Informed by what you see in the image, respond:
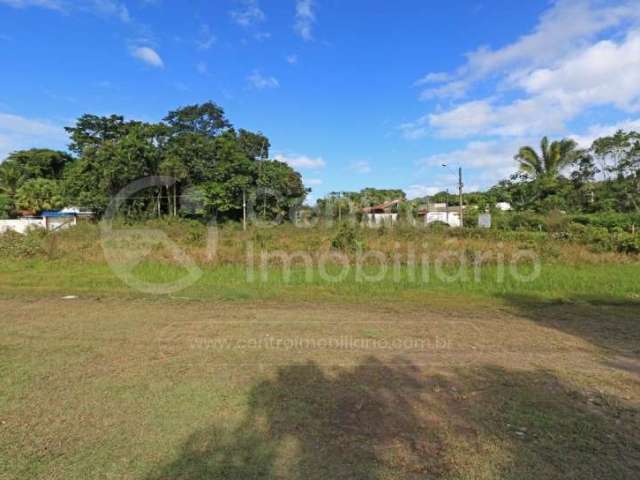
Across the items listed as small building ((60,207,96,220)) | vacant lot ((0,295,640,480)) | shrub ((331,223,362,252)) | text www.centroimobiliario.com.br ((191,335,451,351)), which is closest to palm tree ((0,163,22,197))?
small building ((60,207,96,220))

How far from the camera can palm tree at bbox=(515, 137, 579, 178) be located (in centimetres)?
3275

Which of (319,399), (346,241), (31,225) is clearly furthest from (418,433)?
(31,225)

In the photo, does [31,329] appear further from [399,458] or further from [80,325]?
[399,458]

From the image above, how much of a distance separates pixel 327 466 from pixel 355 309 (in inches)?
182

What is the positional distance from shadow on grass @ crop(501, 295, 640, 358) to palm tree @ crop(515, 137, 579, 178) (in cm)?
2965

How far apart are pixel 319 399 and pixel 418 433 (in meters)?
0.87

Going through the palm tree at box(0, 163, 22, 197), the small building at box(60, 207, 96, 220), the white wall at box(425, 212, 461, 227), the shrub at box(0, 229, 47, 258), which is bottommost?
the shrub at box(0, 229, 47, 258)

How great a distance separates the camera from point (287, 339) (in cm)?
514

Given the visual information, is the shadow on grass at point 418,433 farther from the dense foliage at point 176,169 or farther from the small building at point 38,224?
the dense foliage at point 176,169

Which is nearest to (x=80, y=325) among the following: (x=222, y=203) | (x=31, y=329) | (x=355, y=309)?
(x=31, y=329)

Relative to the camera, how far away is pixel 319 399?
333 centimetres

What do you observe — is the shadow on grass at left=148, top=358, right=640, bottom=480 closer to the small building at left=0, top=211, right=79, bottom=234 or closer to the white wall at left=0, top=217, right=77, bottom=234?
the small building at left=0, top=211, right=79, bottom=234

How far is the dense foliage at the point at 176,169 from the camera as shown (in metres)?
27.9

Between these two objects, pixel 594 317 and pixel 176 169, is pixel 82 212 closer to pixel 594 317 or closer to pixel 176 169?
pixel 176 169
